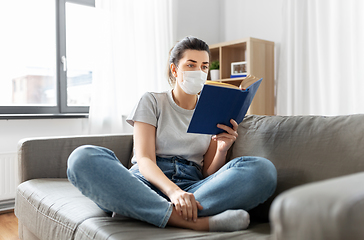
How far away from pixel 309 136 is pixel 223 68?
2.01 meters

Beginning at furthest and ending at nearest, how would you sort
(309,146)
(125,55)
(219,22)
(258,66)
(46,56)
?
(219,22) < (258,66) < (125,55) < (46,56) < (309,146)

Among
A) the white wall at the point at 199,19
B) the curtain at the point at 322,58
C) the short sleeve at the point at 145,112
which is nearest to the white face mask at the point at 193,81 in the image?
the short sleeve at the point at 145,112

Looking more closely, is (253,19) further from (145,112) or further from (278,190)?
(278,190)

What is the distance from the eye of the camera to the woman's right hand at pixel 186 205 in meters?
0.94

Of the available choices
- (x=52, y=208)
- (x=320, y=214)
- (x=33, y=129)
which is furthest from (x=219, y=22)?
(x=320, y=214)

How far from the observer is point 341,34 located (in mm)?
2449

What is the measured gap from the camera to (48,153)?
158 centimetres

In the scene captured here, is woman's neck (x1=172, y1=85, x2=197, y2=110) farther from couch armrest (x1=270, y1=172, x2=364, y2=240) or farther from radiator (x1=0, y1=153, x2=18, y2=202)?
radiator (x1=0, y1=153, x2=18, y2=202)

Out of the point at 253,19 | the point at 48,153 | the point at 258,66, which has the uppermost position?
the point at 253,19

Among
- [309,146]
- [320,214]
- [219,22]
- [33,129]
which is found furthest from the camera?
[219,22]

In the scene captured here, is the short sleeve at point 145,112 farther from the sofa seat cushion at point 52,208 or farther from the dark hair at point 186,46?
the sofa seat cushion at point 52,208

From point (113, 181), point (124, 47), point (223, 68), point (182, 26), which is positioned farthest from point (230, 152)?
point (182, 26)

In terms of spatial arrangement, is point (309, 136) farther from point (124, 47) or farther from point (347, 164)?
point (124, 47)

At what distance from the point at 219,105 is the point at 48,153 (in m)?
0.94
